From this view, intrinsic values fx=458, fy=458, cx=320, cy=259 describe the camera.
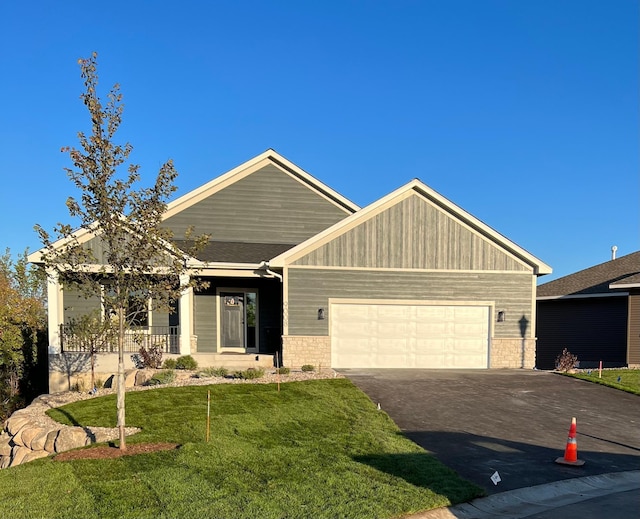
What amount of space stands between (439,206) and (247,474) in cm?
1249

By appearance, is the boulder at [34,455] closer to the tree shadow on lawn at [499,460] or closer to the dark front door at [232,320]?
the tree shadow on lawn at [499,460]

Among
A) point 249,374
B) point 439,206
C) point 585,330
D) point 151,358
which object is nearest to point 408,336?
point 439,206

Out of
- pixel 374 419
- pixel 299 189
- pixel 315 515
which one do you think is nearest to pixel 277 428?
pixel 374 419

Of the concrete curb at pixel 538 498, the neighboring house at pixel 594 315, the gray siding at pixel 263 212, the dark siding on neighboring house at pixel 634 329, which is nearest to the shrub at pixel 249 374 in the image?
the gray siding at pixel 263 212

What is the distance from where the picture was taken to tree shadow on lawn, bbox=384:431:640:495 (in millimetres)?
6504

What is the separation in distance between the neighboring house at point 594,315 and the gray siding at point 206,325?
1562cm

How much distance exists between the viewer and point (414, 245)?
16.2 meters

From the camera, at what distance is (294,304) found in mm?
15609

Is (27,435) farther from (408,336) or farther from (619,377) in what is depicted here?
(619,377)

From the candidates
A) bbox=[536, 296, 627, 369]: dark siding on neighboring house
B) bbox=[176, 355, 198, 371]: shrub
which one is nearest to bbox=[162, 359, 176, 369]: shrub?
bbox=[176, 355, 198, 371]: shrub

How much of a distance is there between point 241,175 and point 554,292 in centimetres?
1595

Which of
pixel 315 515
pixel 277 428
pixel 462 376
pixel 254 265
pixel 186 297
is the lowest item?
pixel 462 376

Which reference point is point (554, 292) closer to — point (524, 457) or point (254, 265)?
point (254, 265)

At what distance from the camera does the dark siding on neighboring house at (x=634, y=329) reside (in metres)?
18.2
